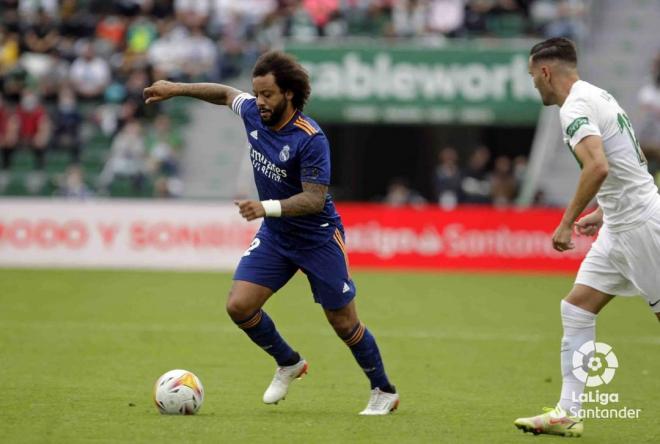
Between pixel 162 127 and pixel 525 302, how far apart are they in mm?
10508

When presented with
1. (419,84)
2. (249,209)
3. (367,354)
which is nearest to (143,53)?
(419,84)

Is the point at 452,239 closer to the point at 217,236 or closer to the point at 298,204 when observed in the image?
the point at 217,236

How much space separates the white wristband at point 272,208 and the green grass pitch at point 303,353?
1.40 m

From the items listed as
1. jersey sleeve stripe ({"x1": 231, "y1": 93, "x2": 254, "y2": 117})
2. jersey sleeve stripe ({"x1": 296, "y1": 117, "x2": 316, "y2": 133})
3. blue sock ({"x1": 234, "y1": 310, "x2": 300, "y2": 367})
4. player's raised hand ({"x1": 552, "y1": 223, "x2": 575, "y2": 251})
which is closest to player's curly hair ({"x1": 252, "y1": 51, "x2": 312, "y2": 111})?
jersey sleeve stripe ({"x1": 296, "y1": 117, "x2": 316, "y2": 133})

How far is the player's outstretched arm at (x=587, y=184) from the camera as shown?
7.18 m

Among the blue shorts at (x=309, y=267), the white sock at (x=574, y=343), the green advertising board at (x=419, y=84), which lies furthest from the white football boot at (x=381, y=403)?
the green advertising board at (x=419, y=84)

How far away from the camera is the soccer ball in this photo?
27.4 ft

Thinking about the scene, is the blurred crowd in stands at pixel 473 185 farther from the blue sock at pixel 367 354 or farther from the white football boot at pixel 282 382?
the blue sock at pixel 367 354

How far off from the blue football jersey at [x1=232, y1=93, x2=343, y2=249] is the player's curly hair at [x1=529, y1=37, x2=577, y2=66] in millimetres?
1613

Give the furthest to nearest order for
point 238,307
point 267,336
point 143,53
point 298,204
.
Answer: point 143,53 → point 267,336 → point 238,307 → point 298,204

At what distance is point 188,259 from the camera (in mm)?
21188

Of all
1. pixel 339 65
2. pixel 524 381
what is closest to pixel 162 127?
pixel 339 65

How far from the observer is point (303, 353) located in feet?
39.6

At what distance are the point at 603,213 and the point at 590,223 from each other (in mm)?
260
